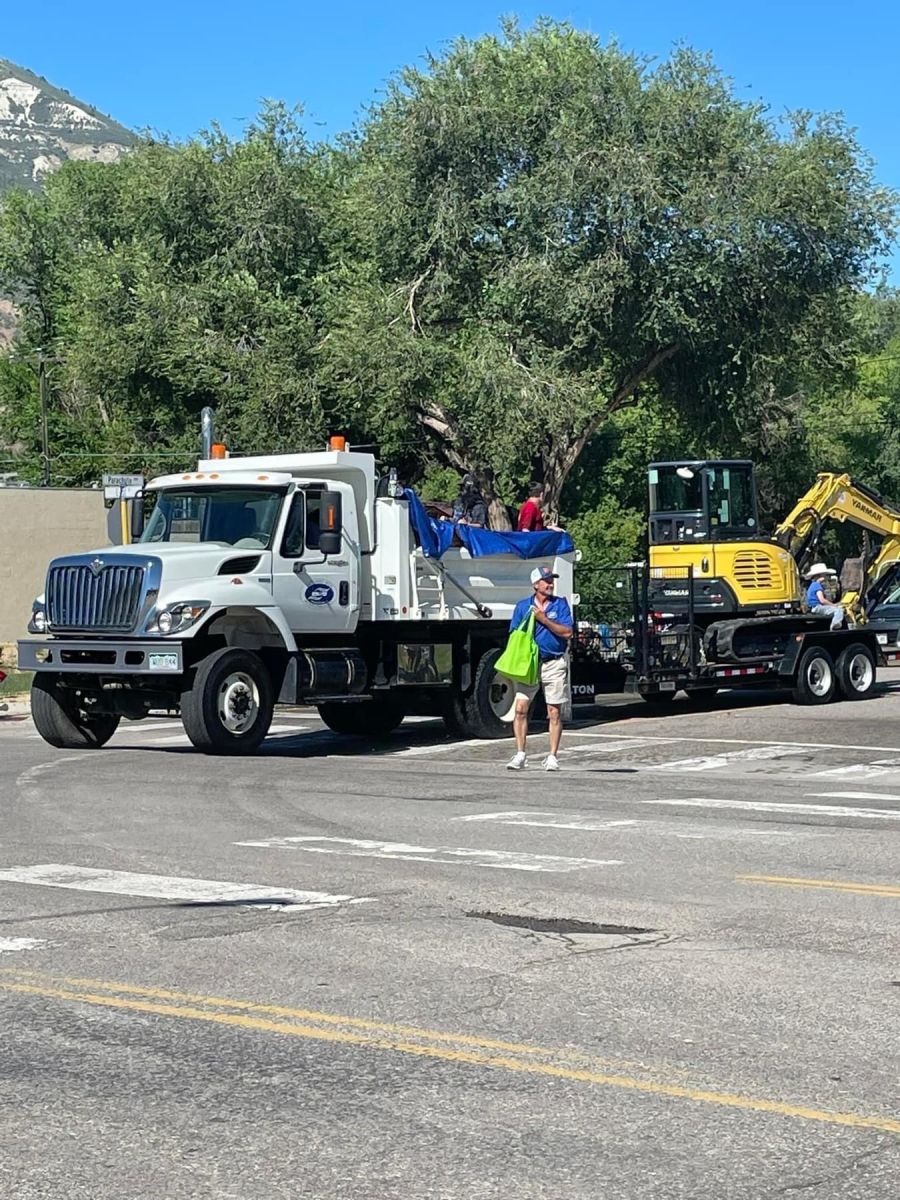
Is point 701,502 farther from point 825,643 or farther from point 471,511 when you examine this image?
point 471,511

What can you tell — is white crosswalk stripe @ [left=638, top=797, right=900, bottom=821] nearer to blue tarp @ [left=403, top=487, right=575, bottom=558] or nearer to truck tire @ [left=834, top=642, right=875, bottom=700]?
blue tarp @ [left=403, top=487, right=575, bottom=558]

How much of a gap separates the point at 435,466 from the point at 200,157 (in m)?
11.2

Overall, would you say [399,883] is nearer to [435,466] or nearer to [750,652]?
[750,652]

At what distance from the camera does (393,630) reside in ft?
67.0

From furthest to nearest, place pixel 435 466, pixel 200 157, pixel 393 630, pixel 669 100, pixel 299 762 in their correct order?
pixel 435 466 → pixel 200 157 → pixel 669 100 → pixel 393 630 → pixel 299 762

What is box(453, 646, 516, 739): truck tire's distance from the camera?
2102cm

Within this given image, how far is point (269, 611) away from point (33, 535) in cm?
2593

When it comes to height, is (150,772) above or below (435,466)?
below

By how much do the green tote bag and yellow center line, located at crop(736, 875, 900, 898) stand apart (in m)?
6.83

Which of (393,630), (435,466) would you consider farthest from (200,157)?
(393,630)

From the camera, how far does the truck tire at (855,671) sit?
2548 cm

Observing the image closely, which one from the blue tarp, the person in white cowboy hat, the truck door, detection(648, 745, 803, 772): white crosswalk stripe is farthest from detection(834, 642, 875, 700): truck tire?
the truck door

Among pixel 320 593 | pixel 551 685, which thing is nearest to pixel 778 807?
pixel 551 685

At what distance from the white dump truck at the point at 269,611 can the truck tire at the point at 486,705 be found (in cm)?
2
